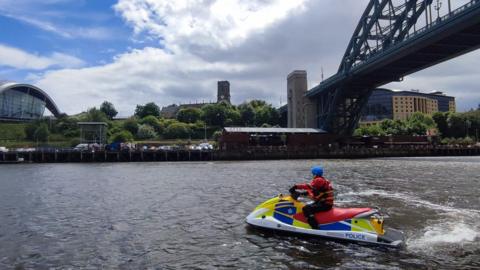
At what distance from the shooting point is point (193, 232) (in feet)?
49.1

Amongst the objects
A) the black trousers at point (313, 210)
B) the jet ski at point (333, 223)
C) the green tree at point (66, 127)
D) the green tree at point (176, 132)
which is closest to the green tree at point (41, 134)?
the green tree at point (66, 127)

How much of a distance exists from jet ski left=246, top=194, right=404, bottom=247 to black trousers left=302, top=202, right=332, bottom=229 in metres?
0.11

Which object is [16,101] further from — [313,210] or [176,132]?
[313,210]

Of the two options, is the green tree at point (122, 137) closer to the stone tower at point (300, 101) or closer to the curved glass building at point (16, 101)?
the stone tower at point (300, 101)

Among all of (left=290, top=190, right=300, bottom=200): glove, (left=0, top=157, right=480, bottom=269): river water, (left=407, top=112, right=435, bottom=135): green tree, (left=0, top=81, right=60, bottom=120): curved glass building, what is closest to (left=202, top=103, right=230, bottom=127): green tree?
(left=407, top=112, right=435, bottom=135): green tree

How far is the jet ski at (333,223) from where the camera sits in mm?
12941

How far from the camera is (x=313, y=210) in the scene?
1371cm

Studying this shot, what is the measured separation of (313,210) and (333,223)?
755 mm

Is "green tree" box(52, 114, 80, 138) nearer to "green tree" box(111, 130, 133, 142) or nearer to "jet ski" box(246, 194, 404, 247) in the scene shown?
"green tree" box(111, 130, 133, 142)

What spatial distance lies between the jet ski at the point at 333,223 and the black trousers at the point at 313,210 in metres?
0.11

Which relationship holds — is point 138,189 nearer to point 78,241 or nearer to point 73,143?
point 78,241

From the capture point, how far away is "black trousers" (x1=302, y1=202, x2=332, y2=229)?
13.6 meters

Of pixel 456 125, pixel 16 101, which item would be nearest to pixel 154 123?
pixel 16 101

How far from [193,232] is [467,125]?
139 metres
